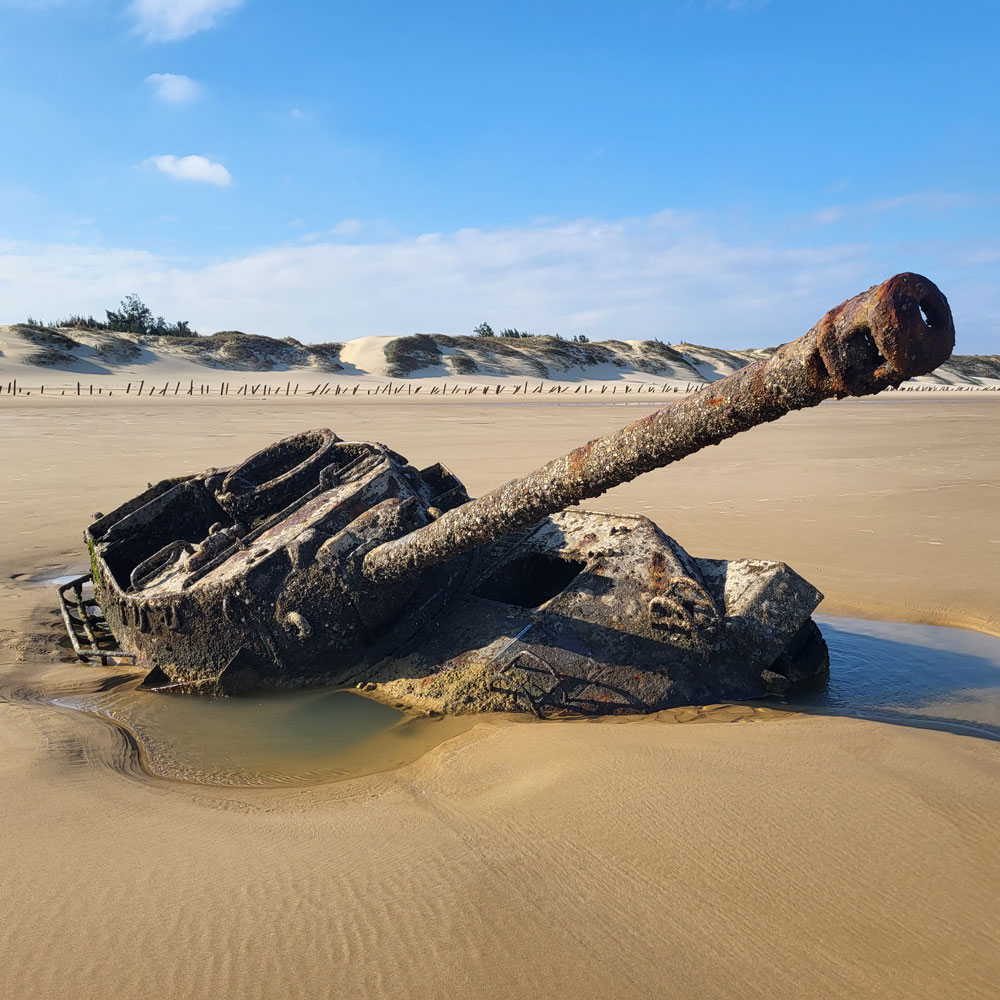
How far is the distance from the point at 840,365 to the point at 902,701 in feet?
8.75

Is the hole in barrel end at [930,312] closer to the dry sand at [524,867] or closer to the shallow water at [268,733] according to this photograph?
→ the dry sand at [524,867]

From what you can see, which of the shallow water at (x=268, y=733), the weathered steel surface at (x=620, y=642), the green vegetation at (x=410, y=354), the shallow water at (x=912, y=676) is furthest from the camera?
the green vegetation at (x=410, y=354)

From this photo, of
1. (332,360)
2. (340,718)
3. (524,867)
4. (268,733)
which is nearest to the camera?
(524,867)

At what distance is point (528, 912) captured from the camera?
2.23 metres

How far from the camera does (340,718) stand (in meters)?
3.83

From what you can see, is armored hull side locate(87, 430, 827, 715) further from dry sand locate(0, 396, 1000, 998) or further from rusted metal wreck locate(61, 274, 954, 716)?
dry sand locate(0, 396, 1000, 998)

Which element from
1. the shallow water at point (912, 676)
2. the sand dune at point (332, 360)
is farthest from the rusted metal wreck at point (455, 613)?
the sand dune at point (332, 360)

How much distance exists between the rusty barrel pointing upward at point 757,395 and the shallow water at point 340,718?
846 millimetres

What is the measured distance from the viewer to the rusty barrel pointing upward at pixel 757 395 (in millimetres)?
1955

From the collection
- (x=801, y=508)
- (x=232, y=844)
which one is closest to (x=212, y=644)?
A: (x=232, y=844)

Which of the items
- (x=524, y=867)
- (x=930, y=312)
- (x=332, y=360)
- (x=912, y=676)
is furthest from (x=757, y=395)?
(x=332, y=360)

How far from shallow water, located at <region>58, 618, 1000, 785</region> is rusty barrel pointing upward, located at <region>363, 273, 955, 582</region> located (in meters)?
0.85

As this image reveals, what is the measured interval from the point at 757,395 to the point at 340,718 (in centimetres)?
244

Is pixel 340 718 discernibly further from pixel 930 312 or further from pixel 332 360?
pixel 332 360
